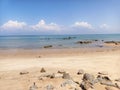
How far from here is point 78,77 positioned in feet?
32.9

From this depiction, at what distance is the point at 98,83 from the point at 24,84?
301 cm

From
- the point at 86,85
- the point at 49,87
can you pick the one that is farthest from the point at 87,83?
the point at 49,87

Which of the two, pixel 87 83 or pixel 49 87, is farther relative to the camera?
pixel 87 83

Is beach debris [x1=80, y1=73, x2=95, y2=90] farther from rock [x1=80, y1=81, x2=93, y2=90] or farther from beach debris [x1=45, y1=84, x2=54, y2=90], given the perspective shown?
beach debris [x1=45, y1=84, x2=54, y2=90]

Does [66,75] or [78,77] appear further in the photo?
[78,77]

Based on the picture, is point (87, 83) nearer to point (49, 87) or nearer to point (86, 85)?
point (86, 85)

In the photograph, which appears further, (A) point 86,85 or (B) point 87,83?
(B) point 87,83

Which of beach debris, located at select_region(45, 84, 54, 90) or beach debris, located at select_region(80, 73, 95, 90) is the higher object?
beach debris, located at select_region(80, 73, 95, 90)

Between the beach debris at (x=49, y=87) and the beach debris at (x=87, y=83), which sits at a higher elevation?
the beach debris at (x=87, y=83)

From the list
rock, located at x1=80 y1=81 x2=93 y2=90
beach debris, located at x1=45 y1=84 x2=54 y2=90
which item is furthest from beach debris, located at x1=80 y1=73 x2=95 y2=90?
beach debris, located at x1=45 y1=84 x2=54 y2=90

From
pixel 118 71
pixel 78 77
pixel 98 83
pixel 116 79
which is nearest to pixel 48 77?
pixel 78 77

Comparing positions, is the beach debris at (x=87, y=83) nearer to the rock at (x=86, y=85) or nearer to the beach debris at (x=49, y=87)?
Answer: the rock at (x=86, y=85)

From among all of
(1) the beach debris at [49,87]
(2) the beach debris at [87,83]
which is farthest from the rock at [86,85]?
(1) the beach debris at [49,87]

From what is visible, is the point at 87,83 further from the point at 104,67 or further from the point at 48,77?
the point at 104,67
